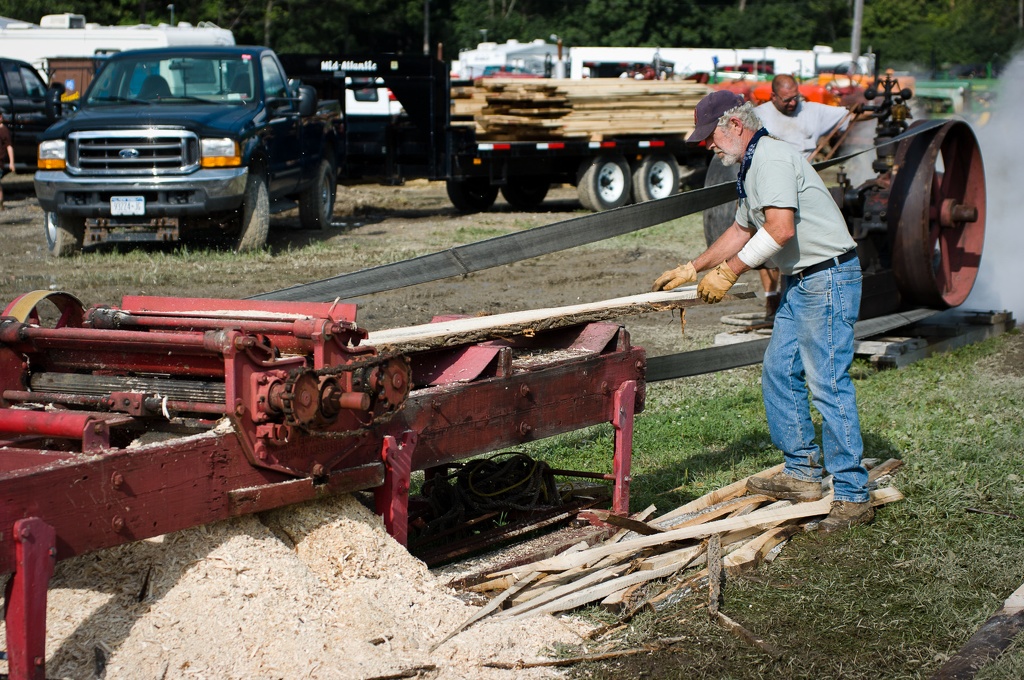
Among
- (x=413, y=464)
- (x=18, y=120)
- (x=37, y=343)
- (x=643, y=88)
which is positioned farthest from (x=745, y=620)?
(x=18, y=120)

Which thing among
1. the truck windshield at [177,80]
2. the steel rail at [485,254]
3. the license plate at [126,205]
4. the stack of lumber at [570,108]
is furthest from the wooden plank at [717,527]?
the stack of lumber at [570,108]

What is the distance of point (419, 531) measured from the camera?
4.98 meters

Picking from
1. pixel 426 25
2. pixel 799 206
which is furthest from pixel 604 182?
pixel 426 25

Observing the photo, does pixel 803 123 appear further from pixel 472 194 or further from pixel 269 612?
pixel 472 194

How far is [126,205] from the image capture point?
12.4 metres

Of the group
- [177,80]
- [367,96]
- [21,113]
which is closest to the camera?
[177,80]

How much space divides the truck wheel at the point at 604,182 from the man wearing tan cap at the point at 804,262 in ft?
44.5

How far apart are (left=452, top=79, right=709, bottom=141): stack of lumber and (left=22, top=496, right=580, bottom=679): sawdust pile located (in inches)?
568

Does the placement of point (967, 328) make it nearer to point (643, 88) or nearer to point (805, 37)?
point (643, 88)

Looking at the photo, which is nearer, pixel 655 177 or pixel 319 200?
pixel 319 200

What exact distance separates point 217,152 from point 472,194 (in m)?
7.49

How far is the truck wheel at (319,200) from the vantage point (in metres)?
15.5

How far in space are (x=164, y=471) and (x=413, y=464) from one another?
109 centimetres

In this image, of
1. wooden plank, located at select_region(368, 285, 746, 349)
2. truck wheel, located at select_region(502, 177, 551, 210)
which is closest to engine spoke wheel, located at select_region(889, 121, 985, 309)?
wooden plank, located at select_region(368, 285, 746, 349)
